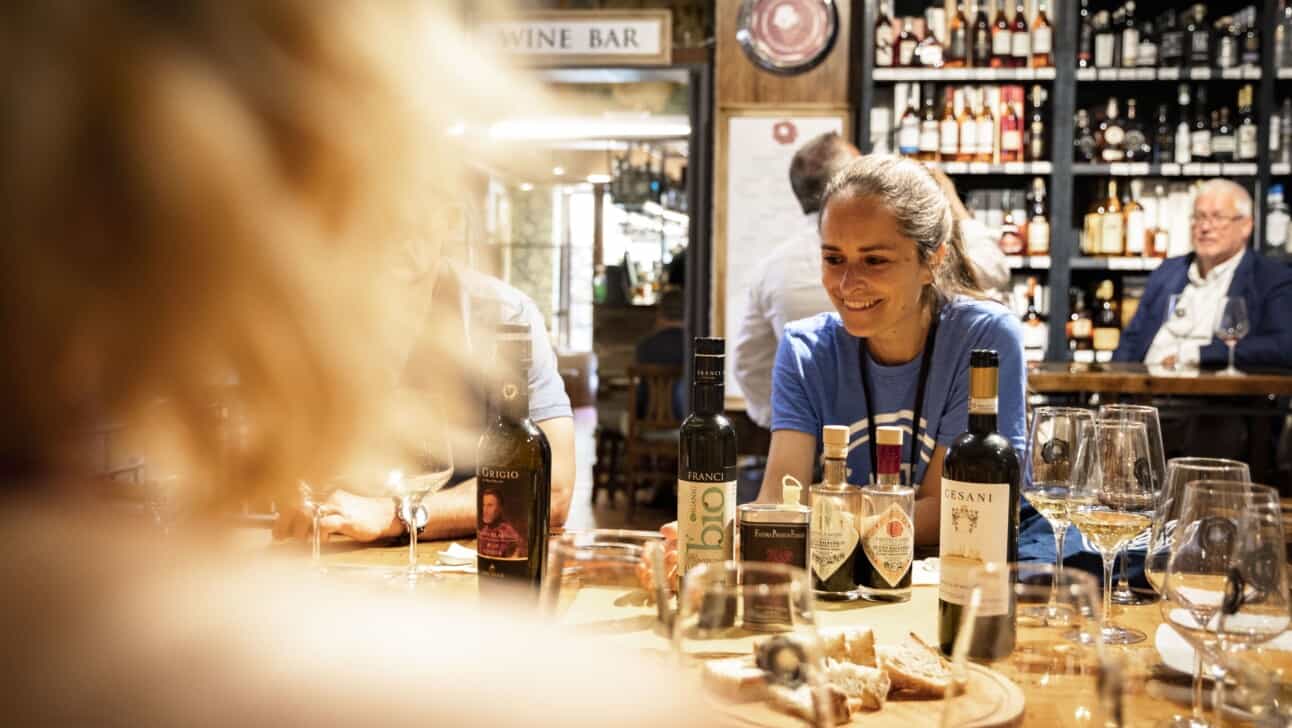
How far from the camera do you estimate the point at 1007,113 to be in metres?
5.15

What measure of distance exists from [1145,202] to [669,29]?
2.38 metres

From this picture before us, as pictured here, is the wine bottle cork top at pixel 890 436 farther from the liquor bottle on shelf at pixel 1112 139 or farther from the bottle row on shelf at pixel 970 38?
the liquor bottle on shelf at pixel 1112 139

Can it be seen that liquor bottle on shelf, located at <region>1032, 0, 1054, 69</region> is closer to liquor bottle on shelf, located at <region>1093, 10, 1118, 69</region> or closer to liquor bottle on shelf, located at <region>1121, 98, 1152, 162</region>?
liquor bottle on shelf, located at <region>1093, 10, 1118, 69</region>

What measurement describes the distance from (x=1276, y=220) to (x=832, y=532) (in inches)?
180

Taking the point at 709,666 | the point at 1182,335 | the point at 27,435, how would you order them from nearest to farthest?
the point at 27,435 < the point at 709,666 < the point at 1182,335

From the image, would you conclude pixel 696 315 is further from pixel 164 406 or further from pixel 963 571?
pixel 164 406

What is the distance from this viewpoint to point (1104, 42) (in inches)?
204

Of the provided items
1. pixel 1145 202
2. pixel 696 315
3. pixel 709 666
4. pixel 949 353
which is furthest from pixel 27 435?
pixel 1145 202

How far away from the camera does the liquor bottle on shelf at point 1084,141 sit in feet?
17.3

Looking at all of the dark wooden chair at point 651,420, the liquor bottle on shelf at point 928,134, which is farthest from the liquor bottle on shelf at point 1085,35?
the dark wooden chair at point 651,420

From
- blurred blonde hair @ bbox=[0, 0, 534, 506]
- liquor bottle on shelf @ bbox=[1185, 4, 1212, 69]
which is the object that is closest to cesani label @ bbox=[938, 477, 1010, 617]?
blurred blonde hair @ bbox=[0, 0, 534, 506]

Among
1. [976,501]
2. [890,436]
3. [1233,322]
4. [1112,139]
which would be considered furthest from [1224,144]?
[976,501]

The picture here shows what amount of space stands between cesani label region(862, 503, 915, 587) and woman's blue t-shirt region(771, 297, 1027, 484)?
61cm

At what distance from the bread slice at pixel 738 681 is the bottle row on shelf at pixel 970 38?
4.74 metres
